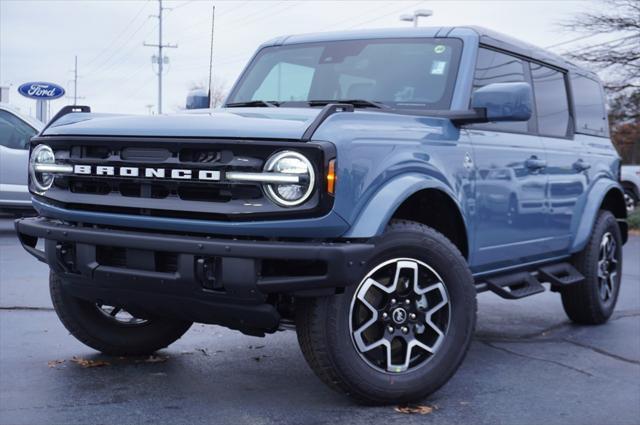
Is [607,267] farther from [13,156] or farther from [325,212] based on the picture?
[13,156]

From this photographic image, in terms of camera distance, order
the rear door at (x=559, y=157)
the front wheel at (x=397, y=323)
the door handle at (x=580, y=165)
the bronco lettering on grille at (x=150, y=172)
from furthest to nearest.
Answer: the door handle at (x=580, y=165) → the rear door at (x=559, y=157) → the front wheel at (x=397, y=323) → the bronco lettering on grille at (x=150, y=172)

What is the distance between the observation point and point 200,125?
385 centimetres

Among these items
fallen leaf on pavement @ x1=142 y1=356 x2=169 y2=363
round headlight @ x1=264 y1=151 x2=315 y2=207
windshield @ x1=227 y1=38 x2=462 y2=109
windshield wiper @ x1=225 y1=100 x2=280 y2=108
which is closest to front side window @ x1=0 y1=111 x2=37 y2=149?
windshield @ x1=227 y1=38 x2=462 y2=109

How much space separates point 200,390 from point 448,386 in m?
1.34

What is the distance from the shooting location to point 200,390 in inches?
173

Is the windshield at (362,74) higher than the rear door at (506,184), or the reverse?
the windshield at (362,74)

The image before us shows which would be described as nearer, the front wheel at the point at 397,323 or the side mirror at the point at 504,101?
the front wheel at the point at 397,323

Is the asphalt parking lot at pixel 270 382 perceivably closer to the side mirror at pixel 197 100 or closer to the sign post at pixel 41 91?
the side mirror at pixel 197 100

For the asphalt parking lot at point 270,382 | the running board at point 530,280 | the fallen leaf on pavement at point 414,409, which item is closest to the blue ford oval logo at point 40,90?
the asphalt parking lot at point 270,382

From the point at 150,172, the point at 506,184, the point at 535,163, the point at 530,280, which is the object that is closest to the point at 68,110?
the point at 150,172

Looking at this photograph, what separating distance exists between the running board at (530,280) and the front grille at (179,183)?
6.46 ft

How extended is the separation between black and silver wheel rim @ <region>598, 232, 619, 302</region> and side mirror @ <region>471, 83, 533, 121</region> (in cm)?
240

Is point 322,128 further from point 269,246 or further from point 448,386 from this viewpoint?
point 448,386

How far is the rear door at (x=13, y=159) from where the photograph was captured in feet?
39.5
